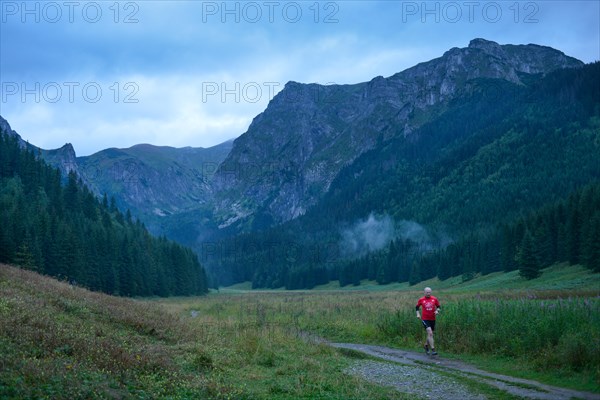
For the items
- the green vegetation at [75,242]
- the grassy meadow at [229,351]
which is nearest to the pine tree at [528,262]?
the grassy meadow at [229,351]

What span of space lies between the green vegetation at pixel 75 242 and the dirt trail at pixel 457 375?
50012mm

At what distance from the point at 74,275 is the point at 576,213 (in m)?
75.5

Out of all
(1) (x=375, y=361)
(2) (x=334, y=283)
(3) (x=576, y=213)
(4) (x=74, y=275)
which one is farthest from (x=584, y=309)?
(2) (x=334, y=283)

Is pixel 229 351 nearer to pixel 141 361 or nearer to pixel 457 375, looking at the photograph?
pixel 141 361

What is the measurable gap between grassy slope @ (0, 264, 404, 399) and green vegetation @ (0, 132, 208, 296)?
42785 mm

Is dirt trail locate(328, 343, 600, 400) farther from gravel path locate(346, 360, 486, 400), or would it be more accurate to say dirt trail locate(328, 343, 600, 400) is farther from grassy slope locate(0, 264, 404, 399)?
grassy slope locate(0, 264, 404, 399)

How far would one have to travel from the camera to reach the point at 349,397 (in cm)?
1212

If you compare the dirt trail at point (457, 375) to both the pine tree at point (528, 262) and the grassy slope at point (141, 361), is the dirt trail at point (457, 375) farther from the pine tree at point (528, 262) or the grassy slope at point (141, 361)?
the pine tree at point (528, 262)

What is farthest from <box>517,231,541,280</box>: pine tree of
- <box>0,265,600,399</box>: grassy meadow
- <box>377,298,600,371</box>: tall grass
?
<box>377,298,600,371</box>: tall grass

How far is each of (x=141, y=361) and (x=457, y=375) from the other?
968 cm

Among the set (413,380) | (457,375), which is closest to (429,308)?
(457,375)

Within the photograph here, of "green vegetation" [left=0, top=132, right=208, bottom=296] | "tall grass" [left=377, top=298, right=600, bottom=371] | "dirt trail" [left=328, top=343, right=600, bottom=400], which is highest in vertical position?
"green vegetation" [left=0, top=132, right=208, bottom=296]

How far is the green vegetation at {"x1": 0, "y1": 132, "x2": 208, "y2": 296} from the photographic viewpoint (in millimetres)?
70706

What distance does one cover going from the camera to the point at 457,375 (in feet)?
51.8
